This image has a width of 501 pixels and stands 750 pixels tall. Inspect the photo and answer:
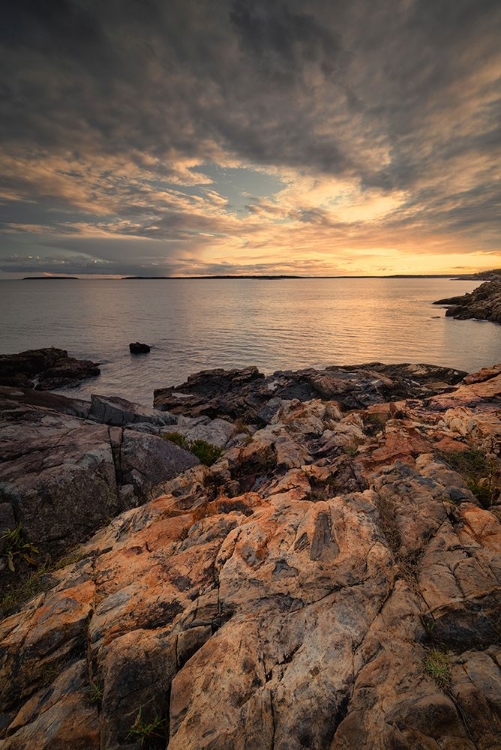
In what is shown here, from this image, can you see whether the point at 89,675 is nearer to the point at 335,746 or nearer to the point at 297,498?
the point at 335,746

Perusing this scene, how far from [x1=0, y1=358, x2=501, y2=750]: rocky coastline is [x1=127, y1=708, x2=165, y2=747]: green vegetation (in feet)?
0.07

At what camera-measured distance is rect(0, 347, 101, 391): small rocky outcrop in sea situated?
32.2 metres

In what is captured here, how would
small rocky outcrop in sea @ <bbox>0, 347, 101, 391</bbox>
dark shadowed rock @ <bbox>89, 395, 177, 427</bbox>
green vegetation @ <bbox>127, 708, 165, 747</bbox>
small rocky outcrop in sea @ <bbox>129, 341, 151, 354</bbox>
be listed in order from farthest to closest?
small rocky outcrop in sea @ <bbox>129, 341, 151, 354</bbox> < small rocky outcrop in sea @ <bbox>0, 347, 101, 391</bbox> < dark shadowed rock @ <bbox>89, 395, 177, 427</bbox> < green vegetation @ <bbox>127, 708, 165, 747</bbox>

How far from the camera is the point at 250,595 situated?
567 centimetres

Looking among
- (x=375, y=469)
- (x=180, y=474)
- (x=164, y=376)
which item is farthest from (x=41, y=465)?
(x=164, y=376)

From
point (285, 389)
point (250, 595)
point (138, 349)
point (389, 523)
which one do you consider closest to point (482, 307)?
point (285, 389)

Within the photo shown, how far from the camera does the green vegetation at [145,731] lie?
13.8 ft

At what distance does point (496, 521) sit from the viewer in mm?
6824

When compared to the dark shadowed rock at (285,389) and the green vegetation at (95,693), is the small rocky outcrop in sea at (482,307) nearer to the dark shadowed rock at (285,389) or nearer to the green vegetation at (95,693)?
the dark shadowed rock at (285,389)

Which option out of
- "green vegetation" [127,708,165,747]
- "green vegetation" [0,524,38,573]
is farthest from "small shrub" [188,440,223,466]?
"green vegetation" [127,708,165,747]

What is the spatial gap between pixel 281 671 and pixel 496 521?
18.6ft

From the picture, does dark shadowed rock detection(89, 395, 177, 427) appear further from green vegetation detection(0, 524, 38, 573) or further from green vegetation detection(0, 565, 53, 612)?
green vegetation detection(0, 565, 53, 612)

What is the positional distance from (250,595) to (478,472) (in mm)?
8287

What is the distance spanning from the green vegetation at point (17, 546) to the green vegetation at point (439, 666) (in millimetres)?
9172
